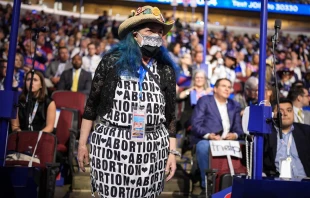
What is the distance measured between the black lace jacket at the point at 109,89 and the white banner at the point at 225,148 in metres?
2.12

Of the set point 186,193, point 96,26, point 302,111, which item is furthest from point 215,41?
point 186,193

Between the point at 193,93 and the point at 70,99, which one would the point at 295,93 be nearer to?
the point at 193,93

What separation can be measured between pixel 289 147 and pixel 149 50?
2.54 meters

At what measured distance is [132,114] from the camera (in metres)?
2.43

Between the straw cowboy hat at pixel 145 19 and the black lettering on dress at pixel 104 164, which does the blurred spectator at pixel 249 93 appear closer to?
the straw cowboy hat at pixel 145 19

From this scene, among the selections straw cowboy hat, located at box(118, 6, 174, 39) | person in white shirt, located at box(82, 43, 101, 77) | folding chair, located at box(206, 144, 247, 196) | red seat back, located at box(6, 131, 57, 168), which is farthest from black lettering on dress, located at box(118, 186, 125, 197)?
person in white shirt, located at box(82, 43, 101, 77)

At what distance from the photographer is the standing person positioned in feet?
8.00

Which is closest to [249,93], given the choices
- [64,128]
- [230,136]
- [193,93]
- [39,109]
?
[193,93]

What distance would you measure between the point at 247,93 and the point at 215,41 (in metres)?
6.97

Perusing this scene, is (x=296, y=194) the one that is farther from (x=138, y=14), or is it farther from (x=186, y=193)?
(x=186, y=193)

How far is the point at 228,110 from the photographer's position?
217 inches

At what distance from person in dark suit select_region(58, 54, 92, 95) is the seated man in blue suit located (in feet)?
8.77

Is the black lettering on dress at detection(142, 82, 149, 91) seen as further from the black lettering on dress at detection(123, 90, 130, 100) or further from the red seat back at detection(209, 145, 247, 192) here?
the red seat back at detection(209, 145, 247, 192)

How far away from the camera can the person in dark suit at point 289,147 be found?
4.41 meters
